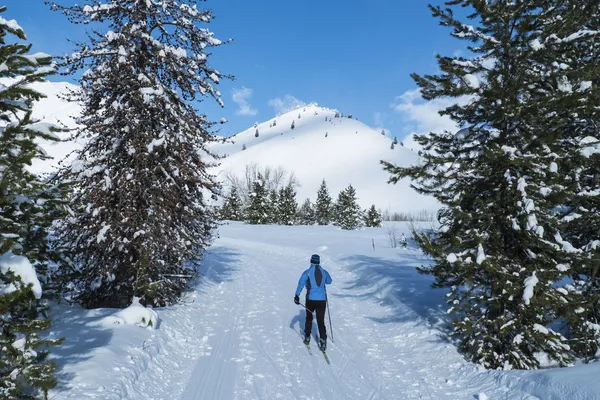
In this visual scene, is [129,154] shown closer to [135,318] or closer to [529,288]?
[135,318]

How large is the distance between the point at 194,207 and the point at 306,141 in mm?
173168

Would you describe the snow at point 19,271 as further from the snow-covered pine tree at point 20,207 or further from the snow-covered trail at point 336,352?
the snow-covered trail at point 336,352

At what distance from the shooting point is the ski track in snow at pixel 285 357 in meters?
6.41

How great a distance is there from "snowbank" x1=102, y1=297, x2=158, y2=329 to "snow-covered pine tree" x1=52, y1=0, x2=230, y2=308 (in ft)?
2.64

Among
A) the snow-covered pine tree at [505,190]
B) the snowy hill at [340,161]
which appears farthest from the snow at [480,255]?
the snowy hill at [340,161]

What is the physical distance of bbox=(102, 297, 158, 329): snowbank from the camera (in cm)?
851

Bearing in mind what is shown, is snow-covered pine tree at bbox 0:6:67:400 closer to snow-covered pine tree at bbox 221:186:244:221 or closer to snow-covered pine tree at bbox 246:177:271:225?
snow-covered pine tree at bbox 246:177:271:225

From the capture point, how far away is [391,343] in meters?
9.23

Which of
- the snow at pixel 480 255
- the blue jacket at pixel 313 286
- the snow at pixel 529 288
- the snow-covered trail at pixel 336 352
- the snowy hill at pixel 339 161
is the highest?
the snowy hill at pixel 339 161

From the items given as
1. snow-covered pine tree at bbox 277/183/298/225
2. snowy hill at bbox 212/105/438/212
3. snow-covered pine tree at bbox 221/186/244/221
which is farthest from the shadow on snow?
snowy hill at bbox 212/105/438/212

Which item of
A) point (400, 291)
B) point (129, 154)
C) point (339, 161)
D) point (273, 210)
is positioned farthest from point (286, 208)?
point (339, 161)

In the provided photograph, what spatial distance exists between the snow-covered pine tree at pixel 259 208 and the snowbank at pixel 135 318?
47.4 m

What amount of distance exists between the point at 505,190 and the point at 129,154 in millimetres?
9295

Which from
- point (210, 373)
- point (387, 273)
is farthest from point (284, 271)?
point (210, 373)
